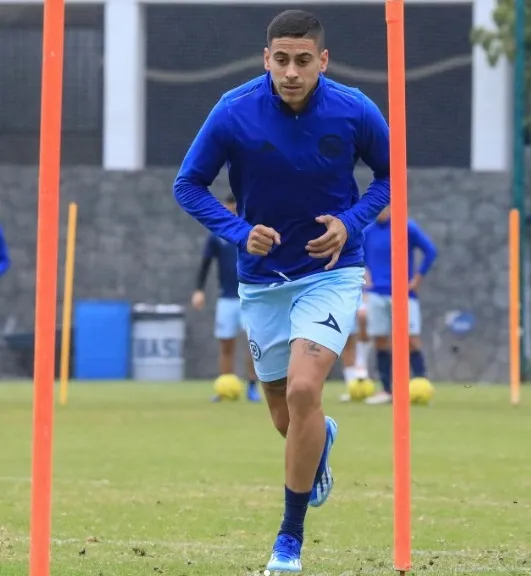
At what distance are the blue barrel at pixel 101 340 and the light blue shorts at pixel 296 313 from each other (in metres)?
19.3

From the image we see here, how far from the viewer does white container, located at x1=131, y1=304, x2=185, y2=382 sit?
2669 cm

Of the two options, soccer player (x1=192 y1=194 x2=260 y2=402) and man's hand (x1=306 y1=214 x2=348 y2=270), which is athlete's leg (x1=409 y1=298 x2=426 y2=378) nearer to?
soccer player (x1=192 y1=194 x2=260 y2=402)

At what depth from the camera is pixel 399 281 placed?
6188mm

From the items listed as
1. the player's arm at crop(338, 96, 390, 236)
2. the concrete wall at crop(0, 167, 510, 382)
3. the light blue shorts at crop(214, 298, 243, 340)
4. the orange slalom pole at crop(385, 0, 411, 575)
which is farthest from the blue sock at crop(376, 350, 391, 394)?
the orange slalom pole at crop(385, 0, 411, 575)

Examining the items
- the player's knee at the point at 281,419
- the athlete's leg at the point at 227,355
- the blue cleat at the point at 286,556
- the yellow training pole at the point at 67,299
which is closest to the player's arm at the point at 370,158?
the player's knee at the point at 281,419

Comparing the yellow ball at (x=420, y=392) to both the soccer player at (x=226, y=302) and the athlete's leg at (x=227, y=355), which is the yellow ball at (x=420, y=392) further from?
the athlete's leg at (x=227, y=355)

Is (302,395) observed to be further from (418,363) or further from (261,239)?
(418,363)

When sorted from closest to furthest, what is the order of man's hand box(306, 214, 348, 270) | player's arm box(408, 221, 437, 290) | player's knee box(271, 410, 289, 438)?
1. man's hand box(306, 214, 348, 270)
2. player's knee box(271, 410, 289, 438)
3. player's arm box(408, 221, 437, 290)

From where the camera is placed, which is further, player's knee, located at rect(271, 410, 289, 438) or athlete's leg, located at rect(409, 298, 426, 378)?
athlete's leg, located at rect(409, 298, 426, 378)

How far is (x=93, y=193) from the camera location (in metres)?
27.4

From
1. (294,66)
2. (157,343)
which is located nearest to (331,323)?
(294,66)

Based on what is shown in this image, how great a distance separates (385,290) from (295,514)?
1227 centimetres

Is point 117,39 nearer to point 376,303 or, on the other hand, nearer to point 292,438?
point 376,303

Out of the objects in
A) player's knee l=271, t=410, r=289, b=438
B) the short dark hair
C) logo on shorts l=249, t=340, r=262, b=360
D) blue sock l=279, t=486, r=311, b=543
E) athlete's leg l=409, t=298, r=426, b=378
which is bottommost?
blue sock l=279, t=486, r=311, b=543
